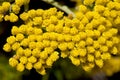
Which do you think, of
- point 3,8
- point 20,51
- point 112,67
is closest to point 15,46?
point 20,51

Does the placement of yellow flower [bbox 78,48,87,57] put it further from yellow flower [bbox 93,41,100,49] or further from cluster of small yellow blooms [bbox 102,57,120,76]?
cluster of small yellow blooms [bbox 102,57,120,76]

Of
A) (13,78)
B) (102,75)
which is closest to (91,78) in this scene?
(102,75)

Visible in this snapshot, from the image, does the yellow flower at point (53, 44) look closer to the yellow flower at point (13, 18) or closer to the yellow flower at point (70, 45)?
the yellow flower at point (70, 45)

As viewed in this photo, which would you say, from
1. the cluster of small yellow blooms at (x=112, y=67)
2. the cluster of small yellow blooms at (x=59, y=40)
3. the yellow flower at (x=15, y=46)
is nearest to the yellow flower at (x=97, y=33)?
the cluster of small yellow blooms at (x=59, y=40)

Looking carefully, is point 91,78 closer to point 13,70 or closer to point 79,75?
point 79,75

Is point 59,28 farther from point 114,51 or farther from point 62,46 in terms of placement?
point 114,51
